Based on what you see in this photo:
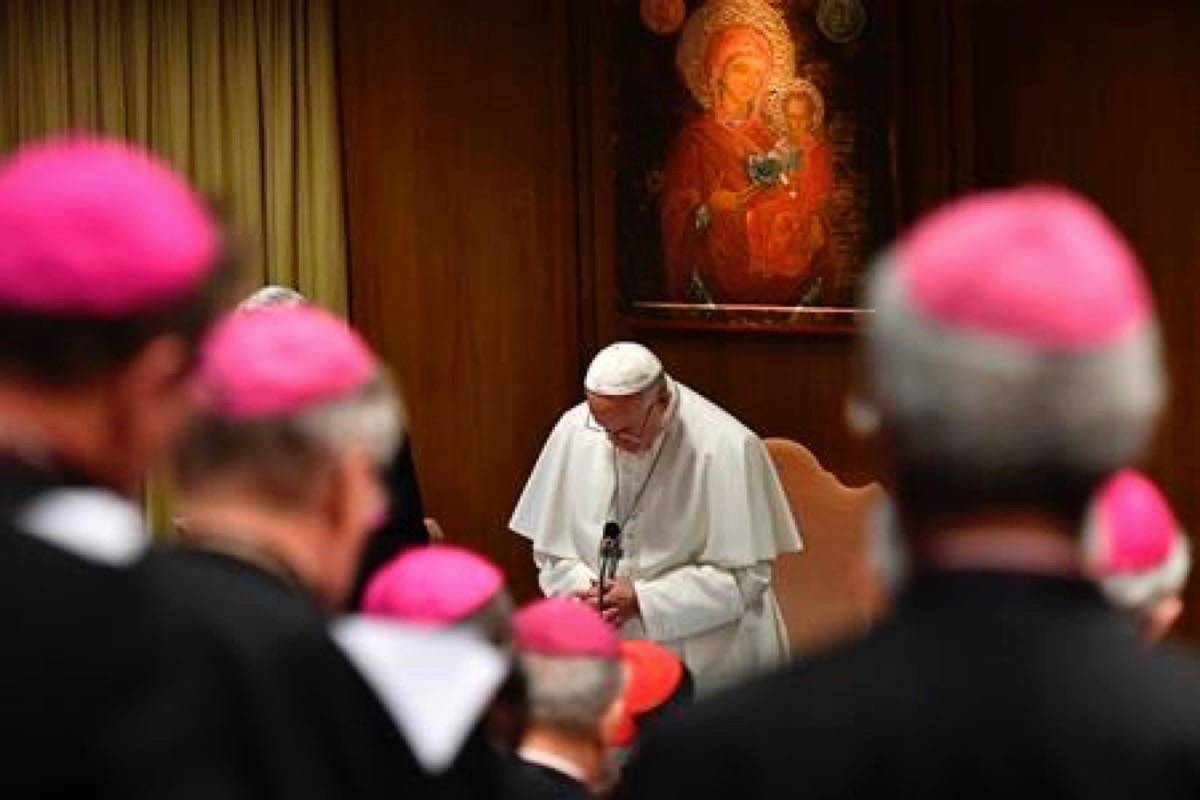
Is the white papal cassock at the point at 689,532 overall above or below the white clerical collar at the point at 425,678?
below

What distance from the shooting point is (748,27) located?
7715 mm

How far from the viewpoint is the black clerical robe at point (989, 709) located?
1.71 meters

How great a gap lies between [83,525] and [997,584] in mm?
713

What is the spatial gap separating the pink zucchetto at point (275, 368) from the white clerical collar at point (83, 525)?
0.23 metres

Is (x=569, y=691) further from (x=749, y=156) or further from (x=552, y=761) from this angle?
(x=749, y=156)

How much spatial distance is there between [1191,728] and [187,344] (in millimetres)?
858

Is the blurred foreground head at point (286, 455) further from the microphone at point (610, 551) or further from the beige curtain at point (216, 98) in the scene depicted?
the beige curtain at point (216, 98)

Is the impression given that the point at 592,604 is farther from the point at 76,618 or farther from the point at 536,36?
the point at 76,618

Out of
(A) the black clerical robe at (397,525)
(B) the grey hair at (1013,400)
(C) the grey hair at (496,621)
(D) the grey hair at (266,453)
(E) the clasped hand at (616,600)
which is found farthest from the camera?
(E) the clasped hand at (616,600)

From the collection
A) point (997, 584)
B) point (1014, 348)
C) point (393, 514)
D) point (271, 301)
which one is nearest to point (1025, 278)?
point (1014, 348)

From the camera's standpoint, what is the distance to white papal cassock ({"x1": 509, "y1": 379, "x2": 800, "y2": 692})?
6.13 m

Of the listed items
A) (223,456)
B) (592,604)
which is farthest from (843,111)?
(223,456)

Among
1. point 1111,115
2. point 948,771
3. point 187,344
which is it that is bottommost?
point 948,771

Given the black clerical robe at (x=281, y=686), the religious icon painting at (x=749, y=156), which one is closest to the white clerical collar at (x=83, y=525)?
the black clerical robe at (x=281, y=686)
